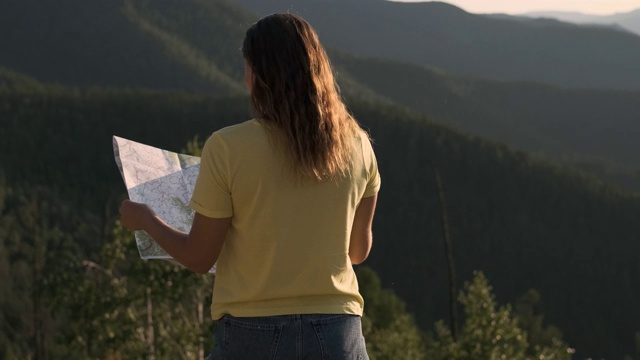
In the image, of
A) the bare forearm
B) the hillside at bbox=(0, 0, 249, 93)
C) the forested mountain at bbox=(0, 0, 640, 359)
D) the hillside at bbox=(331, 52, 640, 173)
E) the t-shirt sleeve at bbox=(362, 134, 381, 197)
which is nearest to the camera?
the bare forearm

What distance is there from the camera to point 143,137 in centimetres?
10375

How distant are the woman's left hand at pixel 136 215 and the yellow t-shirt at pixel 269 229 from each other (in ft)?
0.73

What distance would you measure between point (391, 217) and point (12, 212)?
29.9 meters

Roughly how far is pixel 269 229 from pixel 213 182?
200mm

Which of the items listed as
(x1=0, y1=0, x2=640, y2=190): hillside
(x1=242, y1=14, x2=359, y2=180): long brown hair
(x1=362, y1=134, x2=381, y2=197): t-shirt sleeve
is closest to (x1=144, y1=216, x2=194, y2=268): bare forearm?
(x1=242, y1=14, x2=359, y2=180): long brown hair

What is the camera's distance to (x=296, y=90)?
9.49 feet

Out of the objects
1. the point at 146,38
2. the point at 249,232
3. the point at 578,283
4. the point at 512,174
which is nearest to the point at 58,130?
the point at 512,174

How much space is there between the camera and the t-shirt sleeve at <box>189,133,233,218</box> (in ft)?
9.43

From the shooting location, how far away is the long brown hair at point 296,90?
289cm

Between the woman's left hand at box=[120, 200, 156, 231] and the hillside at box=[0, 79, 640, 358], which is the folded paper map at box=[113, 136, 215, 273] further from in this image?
the hillside at box=[0, 79, 640, 358]

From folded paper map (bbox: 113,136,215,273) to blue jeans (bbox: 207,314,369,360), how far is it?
38 centimetres

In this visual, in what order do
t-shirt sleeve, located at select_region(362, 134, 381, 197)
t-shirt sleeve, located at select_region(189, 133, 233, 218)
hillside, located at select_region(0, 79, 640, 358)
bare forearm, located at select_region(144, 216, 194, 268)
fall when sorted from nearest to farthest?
t-shirt sleeve, located at select_region(189, 133, 233, 218) → bare forearm, located at select_region(144, 216, 194, 268) → t-shirt sleeve, located at select_region(362, 134, 381, 197) → hillside, located at select_region(0, 79, 640, 358)

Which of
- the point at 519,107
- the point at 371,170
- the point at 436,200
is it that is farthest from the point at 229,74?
the point at 371,170

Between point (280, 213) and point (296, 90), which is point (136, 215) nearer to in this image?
point (280, 213)
